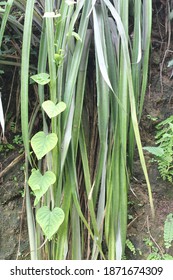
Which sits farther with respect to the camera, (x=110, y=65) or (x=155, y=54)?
(x=155, y=54)

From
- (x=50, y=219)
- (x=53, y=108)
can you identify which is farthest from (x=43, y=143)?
(x=50, y=219)

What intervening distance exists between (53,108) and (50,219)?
11.4 inches

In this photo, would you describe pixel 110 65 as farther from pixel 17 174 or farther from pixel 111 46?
pixel 17 174

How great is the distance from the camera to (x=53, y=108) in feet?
2.60

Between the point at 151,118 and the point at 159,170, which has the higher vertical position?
the point at 151,118

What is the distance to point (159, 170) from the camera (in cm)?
99

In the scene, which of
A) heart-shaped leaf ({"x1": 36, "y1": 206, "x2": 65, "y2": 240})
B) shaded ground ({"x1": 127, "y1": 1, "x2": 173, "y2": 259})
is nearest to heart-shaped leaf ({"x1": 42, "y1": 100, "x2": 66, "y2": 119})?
heart-shaped leaf ({"x1": 36, "y1": 206, "x2": 65, "y2": 240})

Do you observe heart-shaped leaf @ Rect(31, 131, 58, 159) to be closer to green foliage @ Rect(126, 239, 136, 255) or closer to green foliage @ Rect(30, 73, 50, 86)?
green foliage @ Rect(30, 73, 50, 86)

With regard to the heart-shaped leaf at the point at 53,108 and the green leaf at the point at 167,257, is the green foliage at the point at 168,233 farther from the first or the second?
the heart-shaped leaf at the point at 53,108

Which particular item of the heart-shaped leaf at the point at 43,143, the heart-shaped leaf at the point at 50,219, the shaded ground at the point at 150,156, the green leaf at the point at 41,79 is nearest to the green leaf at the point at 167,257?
the shaded ground at the point at 150,156

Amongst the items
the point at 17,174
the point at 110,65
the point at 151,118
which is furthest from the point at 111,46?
the point at 17,174

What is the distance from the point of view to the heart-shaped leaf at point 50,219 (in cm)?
76

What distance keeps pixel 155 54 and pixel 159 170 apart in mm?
496
